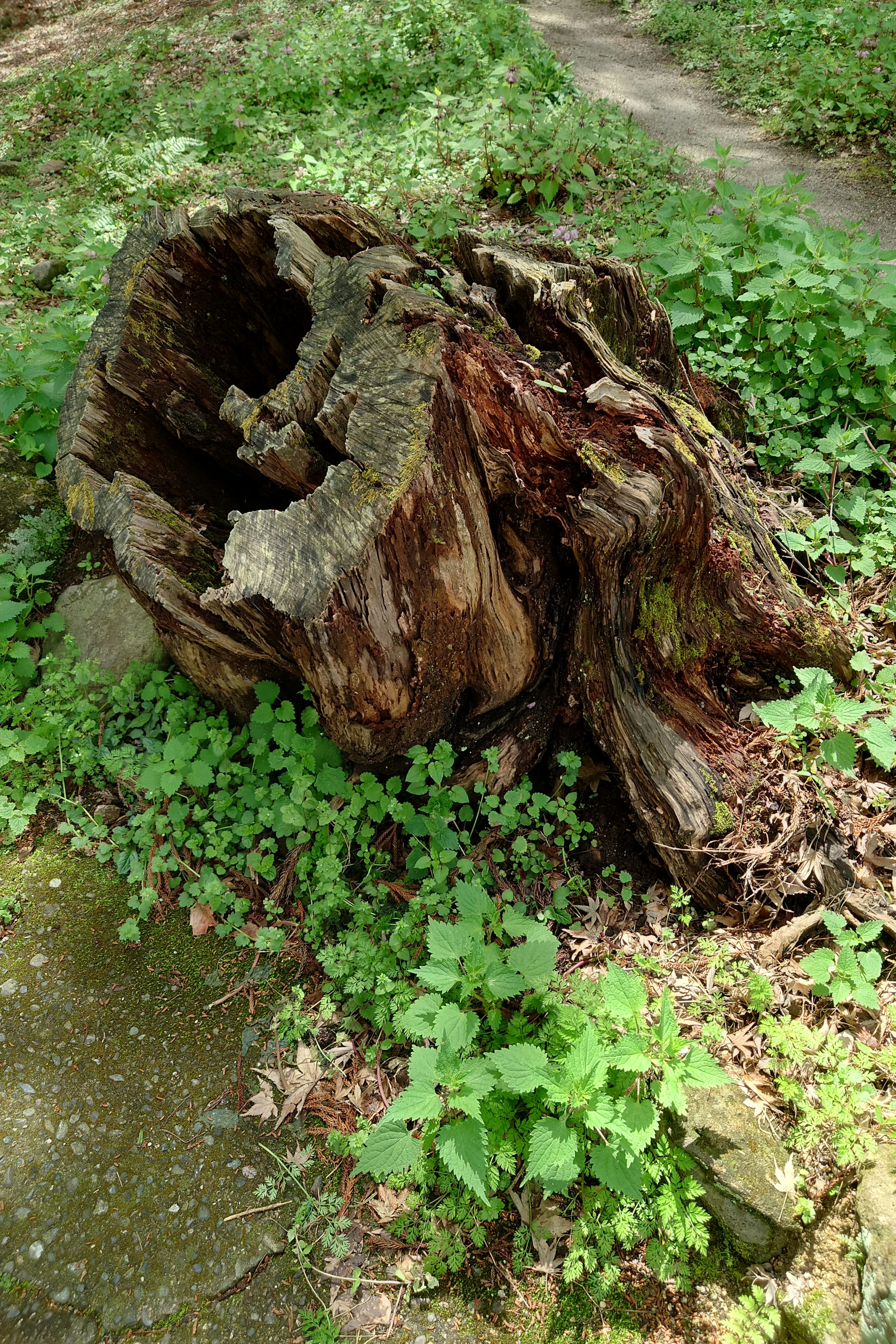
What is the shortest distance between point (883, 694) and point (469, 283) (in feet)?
8.72

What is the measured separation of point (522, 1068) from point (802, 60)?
1034 cm

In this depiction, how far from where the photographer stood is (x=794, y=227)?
4.19m

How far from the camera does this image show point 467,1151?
2127mm

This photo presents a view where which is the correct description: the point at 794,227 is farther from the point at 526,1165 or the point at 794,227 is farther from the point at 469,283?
the point at 526,1165

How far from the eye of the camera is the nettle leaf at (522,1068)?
7.17ft

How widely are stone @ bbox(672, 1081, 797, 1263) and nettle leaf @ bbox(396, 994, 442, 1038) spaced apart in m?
0.88

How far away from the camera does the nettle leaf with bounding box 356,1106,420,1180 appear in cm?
213

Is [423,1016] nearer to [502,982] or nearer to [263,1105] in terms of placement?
[502,982]

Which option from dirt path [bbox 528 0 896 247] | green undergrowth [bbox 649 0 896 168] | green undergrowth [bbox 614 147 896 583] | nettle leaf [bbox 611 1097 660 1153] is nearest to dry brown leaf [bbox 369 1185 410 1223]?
nettle leaf [bbox 611 1097 660 1153]

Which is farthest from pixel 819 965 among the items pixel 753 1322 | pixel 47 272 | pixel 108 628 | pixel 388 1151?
pixel 47 272

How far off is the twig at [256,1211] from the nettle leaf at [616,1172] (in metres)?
1.08

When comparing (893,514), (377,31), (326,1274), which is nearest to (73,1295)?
(326,1274)

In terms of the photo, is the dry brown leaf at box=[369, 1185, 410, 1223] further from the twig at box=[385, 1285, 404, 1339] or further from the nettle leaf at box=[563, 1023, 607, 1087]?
the nettle leaf at box=[563, 1023, 607, 1087]

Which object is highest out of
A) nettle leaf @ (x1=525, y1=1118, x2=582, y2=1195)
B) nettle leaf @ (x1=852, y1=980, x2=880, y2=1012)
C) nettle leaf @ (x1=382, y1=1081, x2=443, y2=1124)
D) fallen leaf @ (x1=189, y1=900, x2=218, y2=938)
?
nettle leaf @ (x1=852, y1=980, x2=880, y2=1012)
